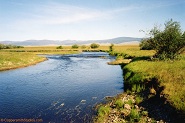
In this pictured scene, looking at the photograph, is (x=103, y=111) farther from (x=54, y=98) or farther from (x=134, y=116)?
(x=54, y=98)

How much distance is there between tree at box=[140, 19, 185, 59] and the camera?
46.7 meters

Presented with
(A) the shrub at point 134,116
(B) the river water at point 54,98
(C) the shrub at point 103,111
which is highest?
(A) the shrub at point 134,116

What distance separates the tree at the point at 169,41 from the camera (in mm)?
46688

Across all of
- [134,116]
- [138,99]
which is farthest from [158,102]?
[134,116]

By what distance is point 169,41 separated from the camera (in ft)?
155

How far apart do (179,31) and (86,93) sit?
3028 centimetres

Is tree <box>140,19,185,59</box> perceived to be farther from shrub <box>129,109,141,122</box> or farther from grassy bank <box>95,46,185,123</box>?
shrub <box>129,109,141,122</box>

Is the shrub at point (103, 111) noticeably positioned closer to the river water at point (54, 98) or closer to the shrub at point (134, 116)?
the river water at point (54, 98)

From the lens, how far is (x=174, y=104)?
1872cm

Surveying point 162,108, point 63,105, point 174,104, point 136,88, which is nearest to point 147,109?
point 162,108

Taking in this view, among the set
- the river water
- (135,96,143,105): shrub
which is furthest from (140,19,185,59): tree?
(135,96,143,105): shrub

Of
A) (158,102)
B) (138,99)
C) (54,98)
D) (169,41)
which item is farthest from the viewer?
(169,41)

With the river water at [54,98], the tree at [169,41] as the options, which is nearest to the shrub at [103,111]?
the river water at [54,98]

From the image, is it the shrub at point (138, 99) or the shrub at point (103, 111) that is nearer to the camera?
the shrub at point (103, 111)
